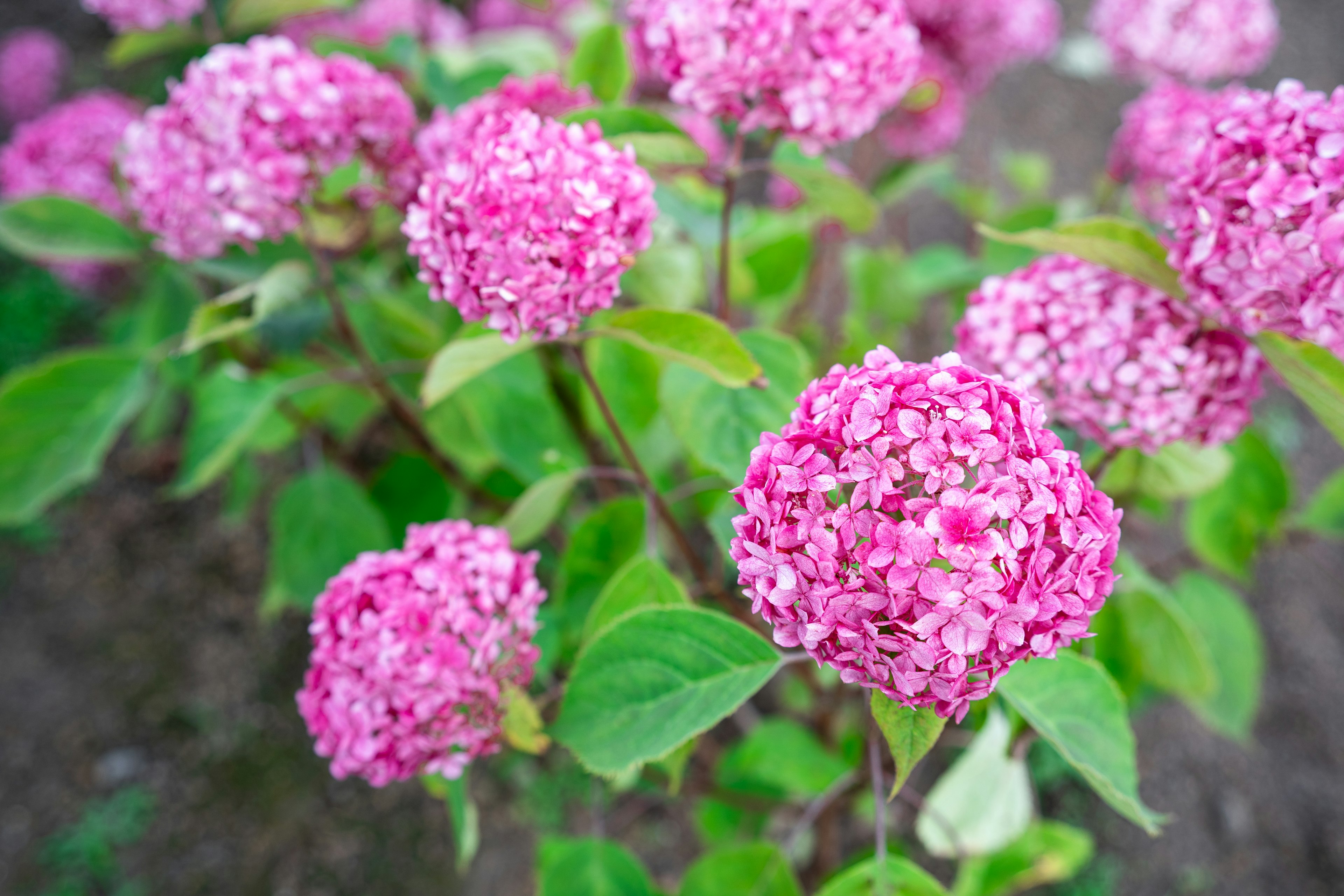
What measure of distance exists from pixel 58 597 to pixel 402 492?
127cm

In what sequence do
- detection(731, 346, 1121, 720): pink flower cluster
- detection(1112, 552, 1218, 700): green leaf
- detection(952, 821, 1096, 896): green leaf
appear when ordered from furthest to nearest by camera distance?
detection(952, 821, 1096, 896): green leaf
detection(1112, 552, 1218, 700): green leaf
detection(731, 346, 1121, 720): pink flower cluster

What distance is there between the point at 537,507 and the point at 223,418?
452 mm

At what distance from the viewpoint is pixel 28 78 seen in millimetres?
2227

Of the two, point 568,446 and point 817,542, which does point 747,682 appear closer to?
point 817,542

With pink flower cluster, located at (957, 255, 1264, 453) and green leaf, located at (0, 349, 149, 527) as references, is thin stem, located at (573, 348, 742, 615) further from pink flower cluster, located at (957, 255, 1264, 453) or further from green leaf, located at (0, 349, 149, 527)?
green leaf, located at (0, 349, 149, 527)

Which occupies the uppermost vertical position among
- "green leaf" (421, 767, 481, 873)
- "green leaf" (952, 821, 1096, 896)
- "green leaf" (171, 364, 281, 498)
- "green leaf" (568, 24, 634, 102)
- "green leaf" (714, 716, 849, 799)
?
"green leaf" (568, 24, 634, 102)

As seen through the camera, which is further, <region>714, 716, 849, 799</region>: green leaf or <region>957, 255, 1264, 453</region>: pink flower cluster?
<region>714, 716, 849, 799</region>: green leaf

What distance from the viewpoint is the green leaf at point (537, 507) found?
855mm

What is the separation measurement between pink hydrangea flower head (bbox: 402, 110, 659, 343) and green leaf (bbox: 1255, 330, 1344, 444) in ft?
1.60

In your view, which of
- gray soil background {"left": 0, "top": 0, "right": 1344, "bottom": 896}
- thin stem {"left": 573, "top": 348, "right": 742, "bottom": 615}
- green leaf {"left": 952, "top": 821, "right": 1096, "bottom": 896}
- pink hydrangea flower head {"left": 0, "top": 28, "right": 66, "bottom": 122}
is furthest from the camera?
pink hydrangea flower head {"left": 0, "top": 28, "right": 66, "bottom": 122}

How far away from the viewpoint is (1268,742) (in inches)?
67.2

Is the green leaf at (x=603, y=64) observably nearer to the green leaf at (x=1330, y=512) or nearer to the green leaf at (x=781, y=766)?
the green leaf at (x=781, y=766)

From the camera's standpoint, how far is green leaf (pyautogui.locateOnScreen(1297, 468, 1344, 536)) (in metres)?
1.16

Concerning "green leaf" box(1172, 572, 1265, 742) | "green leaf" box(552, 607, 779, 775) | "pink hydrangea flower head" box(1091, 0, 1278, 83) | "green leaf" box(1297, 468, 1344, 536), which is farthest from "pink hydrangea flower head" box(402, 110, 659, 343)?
"pink hydrangea flower head" box(1091, 0, 1278, 83)
